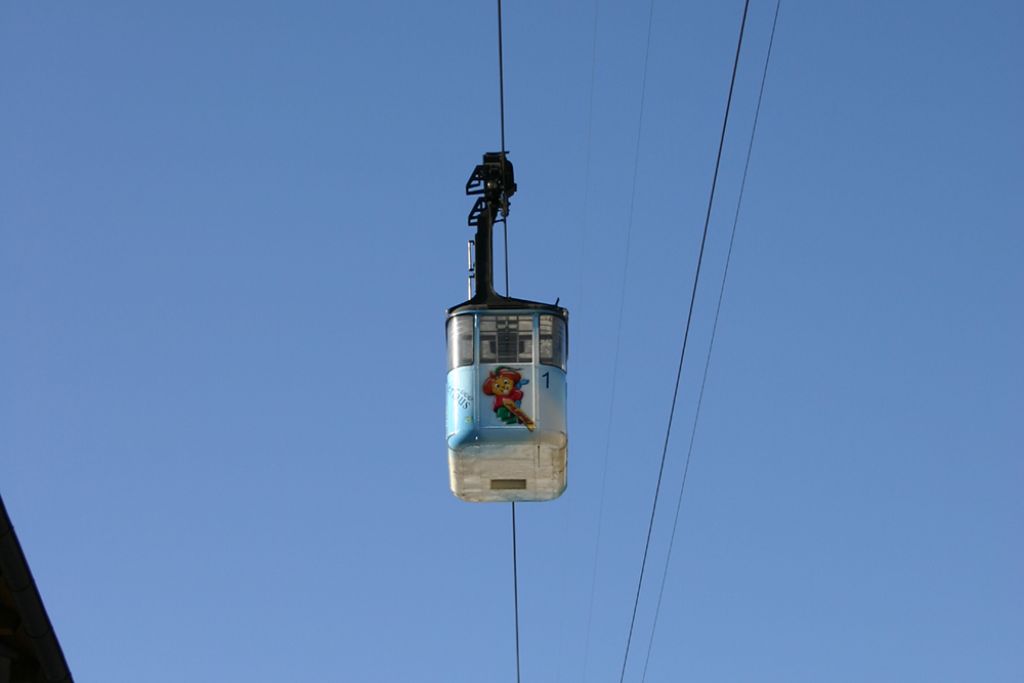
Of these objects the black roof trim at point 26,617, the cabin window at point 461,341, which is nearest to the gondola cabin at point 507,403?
the cabin window at point 461,341

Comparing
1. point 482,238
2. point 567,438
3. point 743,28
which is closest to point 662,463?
point 567,438

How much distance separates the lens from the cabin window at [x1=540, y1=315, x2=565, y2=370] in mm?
20344

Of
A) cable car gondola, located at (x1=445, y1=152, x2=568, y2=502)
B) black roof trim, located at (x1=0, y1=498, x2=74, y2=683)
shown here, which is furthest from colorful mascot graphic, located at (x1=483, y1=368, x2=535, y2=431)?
black roof trim, located at (x1=0, y1=498, x2=74, y2=683)

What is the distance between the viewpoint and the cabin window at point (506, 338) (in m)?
20.3

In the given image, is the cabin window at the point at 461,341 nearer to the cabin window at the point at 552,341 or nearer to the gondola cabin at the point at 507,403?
the gondola cabin at the point at 507,403

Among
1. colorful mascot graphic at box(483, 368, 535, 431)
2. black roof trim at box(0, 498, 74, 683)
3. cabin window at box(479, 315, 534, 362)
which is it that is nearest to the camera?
black roof trim at box(0, 498, 74, 683)

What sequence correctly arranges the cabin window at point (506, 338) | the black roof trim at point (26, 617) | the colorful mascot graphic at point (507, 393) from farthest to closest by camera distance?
the cabin window at point (506, 338) → the colorful mascot graphic at point (507, 393) → the black roof trim at point (26, 617)

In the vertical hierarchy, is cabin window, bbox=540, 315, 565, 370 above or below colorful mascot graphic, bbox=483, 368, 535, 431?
above

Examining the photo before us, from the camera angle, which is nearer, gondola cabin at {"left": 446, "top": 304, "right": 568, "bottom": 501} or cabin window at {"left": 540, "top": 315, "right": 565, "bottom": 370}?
gondola cabin at {"left": 446, "top": 304, "right": 568, "bottom": 501}

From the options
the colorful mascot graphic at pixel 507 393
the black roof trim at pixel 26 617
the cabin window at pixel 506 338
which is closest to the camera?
the black roof trim at pixel 26 617

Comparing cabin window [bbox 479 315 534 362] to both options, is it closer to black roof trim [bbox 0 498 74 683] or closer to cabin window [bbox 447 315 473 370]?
cabin window [bbox 447 315 473 370]

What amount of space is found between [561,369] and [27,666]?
5.68m

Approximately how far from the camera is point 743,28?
45.6ft

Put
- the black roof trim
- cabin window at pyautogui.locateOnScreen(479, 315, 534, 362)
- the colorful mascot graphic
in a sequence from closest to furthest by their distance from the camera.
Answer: the black roof trim → the colorful mascot graphic → cabin window at pyautogui.locateOnScreen(479, 315, 534, 362)
